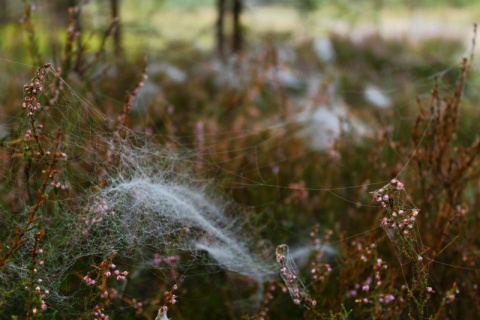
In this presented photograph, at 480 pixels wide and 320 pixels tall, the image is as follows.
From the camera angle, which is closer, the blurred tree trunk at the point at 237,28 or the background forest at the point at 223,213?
the background forest at the point at 223,213

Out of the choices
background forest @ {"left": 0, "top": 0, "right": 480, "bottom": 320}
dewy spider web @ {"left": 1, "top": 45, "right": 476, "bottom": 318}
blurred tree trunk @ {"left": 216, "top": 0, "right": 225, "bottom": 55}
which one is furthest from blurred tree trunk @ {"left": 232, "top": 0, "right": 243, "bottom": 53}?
dewy spider web @ {"left": 1, "top": 45, "right": 476, "bottom": 318}

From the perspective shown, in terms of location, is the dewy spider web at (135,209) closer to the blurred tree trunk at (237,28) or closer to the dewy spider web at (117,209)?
the dewy spider web at (117,209)

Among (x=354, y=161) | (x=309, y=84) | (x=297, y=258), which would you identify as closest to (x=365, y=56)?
(x=309, y=84)

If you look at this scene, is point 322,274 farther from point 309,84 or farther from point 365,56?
point 365,56

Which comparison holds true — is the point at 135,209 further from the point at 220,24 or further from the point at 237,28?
the point at 220,24

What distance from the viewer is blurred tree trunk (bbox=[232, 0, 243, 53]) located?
25.0 ft

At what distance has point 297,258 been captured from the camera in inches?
113

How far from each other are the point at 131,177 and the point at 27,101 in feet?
2.00

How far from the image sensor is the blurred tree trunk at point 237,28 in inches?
300

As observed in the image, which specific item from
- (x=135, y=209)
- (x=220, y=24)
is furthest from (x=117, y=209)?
(x=220, y=24)

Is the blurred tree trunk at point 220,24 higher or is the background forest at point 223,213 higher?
the blurred tree trunk at point 220,24

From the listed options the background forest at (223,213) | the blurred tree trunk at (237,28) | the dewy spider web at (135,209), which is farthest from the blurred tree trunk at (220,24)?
the dewy spider web at (135,209)

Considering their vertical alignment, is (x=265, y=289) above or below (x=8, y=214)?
below

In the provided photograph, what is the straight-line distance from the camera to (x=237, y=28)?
25.8 feet
